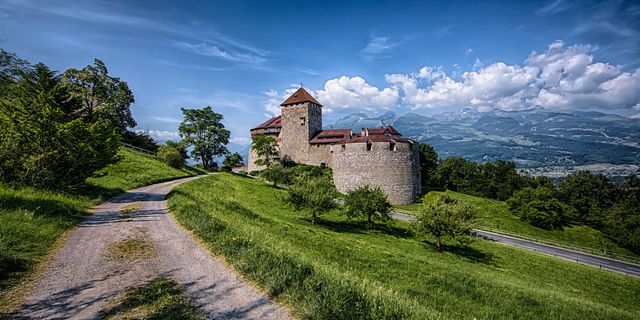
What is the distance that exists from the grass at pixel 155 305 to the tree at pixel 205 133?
164ft

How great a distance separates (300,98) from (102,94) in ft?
112

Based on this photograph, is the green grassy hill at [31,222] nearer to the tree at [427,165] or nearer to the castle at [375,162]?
the castle at [375,162]

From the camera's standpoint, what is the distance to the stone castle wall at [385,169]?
42.8 meters

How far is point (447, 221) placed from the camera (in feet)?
68.4

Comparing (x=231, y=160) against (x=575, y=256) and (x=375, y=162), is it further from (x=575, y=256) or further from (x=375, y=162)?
(x=575, y=256)

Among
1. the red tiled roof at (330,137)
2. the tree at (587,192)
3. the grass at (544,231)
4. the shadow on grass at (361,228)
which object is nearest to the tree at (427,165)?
the grass at (544,231)

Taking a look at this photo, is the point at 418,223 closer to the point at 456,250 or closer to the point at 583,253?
the point at 456,250

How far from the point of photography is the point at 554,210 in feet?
145

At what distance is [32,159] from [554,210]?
6418cm

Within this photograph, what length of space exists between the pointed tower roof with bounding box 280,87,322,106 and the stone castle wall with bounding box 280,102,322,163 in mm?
797

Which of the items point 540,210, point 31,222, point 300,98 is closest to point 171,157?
point 300,98

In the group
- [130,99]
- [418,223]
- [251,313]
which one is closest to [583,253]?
[418,223]

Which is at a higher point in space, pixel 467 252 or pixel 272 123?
pixel 272 123

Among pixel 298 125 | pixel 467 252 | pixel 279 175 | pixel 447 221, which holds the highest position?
pixel 298 125
